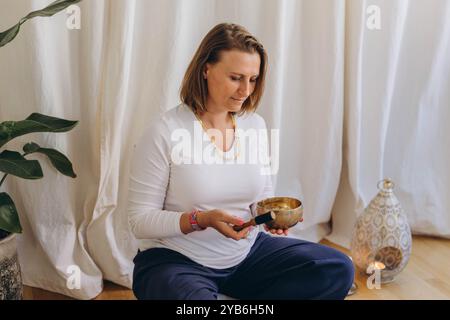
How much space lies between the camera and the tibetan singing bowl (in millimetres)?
1391

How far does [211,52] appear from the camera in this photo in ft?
4.76

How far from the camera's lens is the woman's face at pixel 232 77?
1439 mm

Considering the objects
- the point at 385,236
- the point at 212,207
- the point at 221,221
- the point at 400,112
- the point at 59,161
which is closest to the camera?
the point at 221,221

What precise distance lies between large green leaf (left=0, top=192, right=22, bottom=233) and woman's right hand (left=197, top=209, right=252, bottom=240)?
57 centimetres

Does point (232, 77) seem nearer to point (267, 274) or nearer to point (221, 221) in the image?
point (221, 221)

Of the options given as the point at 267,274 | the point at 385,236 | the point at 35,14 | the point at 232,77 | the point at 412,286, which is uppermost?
the point at 35,14

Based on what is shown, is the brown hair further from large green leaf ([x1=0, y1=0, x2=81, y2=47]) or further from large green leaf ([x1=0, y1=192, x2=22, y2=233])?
large green leaf ([x1=0, y1=192, x2=22, y2=233])

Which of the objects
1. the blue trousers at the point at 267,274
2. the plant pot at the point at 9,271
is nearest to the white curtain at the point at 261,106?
the plant pot at the point at 9,271

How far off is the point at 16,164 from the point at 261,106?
3.23ft

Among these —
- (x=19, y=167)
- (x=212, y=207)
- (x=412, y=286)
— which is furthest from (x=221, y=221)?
(x=412, y=286)

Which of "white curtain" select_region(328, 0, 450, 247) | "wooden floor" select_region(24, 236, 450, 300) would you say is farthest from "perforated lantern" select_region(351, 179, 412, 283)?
Result: "white curtain" select_region(328, 0, 450, 247)

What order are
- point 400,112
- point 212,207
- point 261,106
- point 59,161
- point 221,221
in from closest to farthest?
1. point 221,221
2. point 212,207
3. point 59,161
4. point 261,106
5. point 400,112

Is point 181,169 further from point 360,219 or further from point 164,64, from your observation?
point 360,219

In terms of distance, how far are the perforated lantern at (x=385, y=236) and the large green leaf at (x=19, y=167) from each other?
117cm
